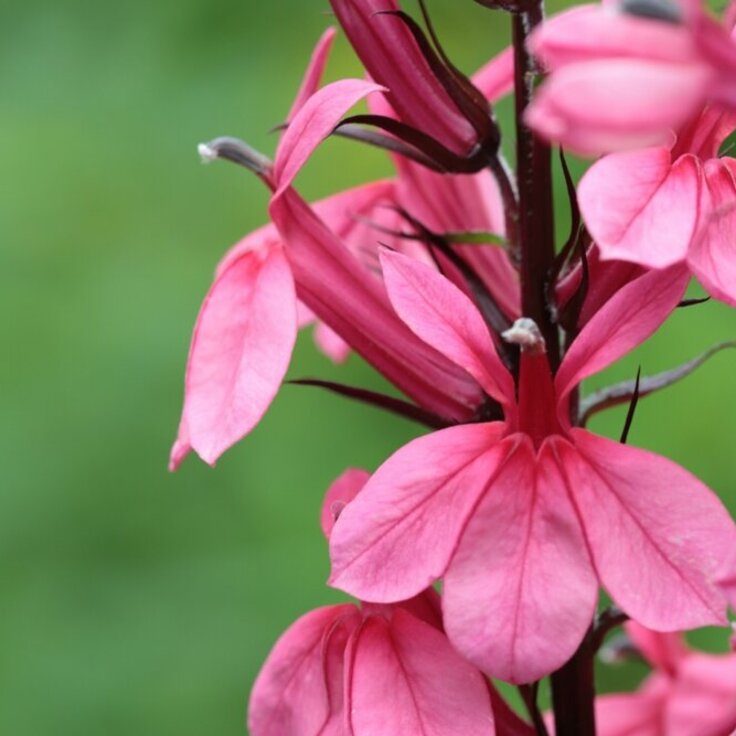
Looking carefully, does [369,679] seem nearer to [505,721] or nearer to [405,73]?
[505,721]

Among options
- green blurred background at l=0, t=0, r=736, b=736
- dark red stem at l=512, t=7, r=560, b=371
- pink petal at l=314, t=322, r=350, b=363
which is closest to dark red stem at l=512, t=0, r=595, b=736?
dark red stem at l=512, t=7, r=560, b=371

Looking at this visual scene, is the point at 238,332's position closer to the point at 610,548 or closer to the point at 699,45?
the point at 610,548

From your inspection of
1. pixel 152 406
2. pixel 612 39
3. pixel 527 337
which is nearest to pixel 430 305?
pixel 527 337

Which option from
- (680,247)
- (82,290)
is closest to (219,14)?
(82,290)

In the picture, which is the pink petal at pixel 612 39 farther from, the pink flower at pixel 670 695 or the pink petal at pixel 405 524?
the pink flower at pixel 670 695

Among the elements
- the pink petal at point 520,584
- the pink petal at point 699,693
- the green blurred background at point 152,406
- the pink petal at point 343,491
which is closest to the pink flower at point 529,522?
the pink petal at point 520,584

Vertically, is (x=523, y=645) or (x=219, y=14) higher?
(x=219, y=14)
